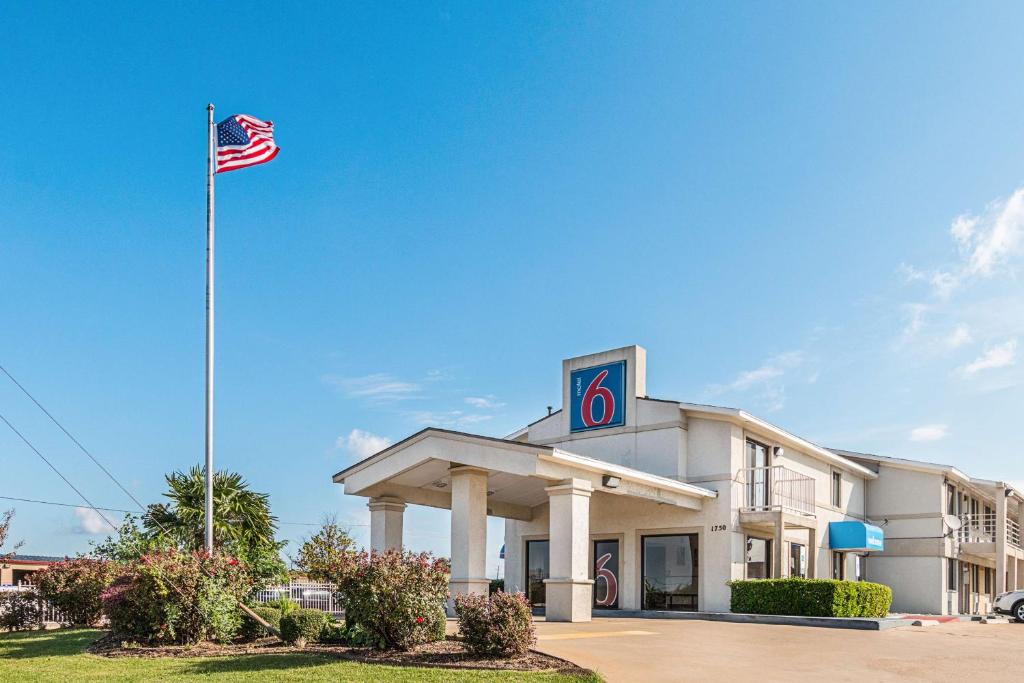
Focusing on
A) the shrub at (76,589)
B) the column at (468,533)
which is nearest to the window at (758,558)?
the column at (468,533)

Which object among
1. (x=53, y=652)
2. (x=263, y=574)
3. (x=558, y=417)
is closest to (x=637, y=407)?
(x=558, y=417)

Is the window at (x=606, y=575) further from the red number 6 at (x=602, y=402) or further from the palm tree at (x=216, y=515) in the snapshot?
the palm tree at (x=216, y=515)

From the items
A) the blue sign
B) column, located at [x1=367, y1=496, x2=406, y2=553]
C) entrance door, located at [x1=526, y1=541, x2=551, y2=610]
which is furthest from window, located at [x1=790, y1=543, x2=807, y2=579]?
column, located at [x1=367, y1=496, x2=406, y2=553]

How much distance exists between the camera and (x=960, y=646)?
16.7 meters

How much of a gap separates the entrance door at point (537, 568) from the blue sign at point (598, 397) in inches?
157

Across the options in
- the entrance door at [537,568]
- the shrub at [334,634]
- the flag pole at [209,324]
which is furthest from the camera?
the entrance door at [537,568]

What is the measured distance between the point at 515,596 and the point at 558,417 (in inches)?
629

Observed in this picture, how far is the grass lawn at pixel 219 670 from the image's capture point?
1112cm

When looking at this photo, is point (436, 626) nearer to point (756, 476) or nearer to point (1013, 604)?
point (756, 476)

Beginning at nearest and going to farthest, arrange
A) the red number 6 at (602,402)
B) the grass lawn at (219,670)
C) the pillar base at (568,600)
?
1. the grass lawn at (219,670)
2. the pillar base at (568,600)
3. the red number 6 at (602,402)

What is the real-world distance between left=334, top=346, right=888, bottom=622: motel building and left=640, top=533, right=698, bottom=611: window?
1.2 inches

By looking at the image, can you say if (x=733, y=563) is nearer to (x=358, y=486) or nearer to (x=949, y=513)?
(x=358, y=486)

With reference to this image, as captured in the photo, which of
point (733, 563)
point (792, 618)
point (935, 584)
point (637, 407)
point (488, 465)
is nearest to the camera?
point (488, 465)

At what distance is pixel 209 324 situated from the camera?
18.1 m
